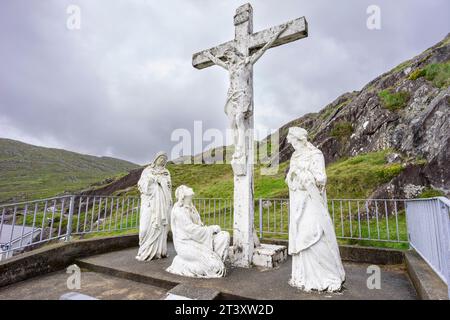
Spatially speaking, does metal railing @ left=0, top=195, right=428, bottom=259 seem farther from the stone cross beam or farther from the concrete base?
the stone cross beam

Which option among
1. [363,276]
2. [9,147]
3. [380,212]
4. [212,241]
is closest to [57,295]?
[212,241]

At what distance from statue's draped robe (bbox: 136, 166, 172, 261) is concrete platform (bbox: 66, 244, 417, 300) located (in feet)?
0.89

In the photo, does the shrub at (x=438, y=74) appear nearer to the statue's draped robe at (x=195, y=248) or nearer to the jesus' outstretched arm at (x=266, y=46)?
the jesus' outstretched arm at (x=266, y=46)

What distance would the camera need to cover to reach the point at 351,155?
15430 millimetres

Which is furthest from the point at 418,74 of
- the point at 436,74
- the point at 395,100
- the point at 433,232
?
the point at 433,232

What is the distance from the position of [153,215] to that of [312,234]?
11.0 feet

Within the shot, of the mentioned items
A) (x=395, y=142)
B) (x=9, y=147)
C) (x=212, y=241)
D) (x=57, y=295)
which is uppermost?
(x=9, y=147)

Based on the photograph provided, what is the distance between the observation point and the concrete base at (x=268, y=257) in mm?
4836

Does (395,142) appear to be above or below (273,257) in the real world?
above

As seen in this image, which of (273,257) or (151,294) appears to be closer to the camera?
(151,294)

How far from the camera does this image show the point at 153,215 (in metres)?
5.48

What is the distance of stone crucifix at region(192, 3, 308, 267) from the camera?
5.02 m
